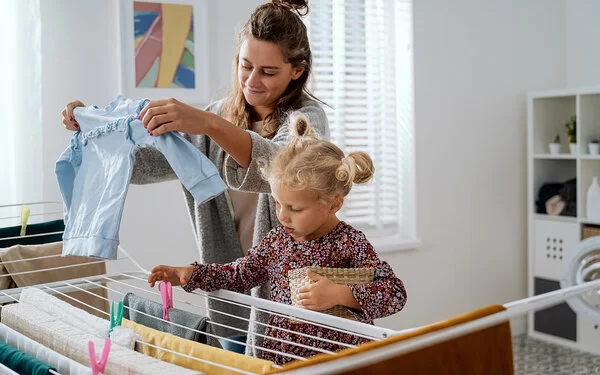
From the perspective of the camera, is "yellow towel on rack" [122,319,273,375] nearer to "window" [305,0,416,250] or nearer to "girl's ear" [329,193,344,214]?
"girl's ear" [329,193,344,214]

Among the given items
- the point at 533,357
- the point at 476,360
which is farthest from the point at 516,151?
the point at 476,360

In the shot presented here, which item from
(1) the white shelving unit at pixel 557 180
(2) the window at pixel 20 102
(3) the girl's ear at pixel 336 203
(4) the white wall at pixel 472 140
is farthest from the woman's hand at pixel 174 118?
(1) the white shelving unit at pixel 557 180

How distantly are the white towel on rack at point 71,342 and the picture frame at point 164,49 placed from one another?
5.56ft

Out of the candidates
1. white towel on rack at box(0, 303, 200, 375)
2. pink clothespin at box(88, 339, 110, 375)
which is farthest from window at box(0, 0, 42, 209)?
pink clothespin at box(88, 339, 110, 375)

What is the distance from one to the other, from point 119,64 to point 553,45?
251 cm

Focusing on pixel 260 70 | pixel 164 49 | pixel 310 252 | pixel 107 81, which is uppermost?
pixel 164 49

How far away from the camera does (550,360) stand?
360cm

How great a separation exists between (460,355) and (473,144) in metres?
3.13

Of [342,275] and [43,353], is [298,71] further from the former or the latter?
[43,353]

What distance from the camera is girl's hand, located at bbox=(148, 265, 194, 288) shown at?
1407mm

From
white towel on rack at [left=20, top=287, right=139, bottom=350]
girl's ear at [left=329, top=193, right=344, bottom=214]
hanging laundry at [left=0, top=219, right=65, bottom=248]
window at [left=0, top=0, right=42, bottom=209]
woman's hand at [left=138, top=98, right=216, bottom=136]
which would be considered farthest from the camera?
window at [left=0, top=0, right=42, bottom=209]

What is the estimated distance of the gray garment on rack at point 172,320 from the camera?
122 cm

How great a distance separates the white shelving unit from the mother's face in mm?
2455

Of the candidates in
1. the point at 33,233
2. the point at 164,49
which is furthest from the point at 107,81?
the point at 33,233
